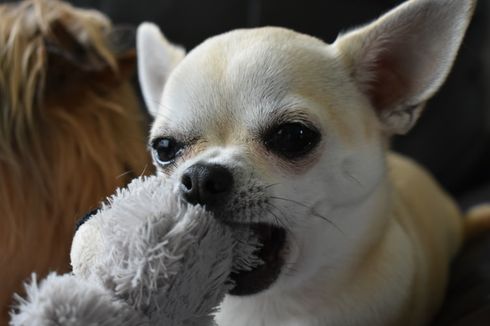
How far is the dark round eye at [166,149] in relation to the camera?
769 millimetres

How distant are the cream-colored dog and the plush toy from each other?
0.17 ft

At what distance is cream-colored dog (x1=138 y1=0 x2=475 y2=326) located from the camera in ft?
2.29

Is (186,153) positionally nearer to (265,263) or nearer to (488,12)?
(265,263)

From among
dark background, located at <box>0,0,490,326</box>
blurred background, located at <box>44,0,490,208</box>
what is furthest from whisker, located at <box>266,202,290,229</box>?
blurred background, located at <box>44,0,490,208</box>

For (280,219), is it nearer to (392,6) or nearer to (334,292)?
(334,292)

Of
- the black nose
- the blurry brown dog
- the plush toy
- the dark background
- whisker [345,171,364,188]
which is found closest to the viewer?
the plush toy

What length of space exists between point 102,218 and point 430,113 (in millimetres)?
1135

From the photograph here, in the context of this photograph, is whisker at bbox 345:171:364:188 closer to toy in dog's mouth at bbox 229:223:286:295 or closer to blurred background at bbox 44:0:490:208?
toy in dog's mouth at bbox 229:223:286:295

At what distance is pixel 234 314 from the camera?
817mm

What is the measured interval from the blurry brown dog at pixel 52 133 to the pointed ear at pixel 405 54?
42cm

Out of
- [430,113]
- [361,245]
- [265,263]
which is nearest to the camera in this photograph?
[265,263]

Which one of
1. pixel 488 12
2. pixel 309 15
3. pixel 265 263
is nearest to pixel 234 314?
pixel 265 263

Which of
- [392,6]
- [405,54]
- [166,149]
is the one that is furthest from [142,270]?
[392,6]

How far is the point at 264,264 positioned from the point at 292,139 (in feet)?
0.50
